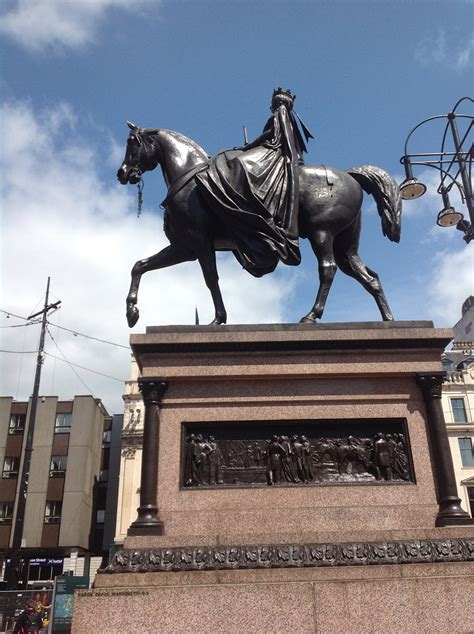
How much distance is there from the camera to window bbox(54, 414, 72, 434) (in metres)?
62.0

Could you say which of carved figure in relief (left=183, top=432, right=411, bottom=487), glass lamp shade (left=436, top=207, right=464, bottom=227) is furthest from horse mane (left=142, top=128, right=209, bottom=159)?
glass lamp shade (left=436, top=207, right=464, bottom=227)

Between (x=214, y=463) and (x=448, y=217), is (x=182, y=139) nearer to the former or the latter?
(x=214, y=463)

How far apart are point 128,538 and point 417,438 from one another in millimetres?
4122

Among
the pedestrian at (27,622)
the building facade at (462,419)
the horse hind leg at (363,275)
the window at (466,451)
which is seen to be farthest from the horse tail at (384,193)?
the window at (466,451)

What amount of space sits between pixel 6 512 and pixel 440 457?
58.4 metres

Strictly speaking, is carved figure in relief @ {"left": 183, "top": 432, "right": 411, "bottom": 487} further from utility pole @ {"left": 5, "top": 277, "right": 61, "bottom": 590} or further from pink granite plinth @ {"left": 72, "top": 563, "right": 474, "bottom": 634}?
utility pole @ {"left": 5, "top": 277, "right": 61, "bottom": 590}

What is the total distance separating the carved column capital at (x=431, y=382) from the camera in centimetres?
842

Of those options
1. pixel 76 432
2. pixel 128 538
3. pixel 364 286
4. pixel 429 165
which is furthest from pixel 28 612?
pixel 76 432

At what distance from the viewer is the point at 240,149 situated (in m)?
10.3

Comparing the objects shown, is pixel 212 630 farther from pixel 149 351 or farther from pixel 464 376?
pixel 464 376

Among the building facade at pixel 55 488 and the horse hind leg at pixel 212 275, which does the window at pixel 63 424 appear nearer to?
the building facade at pixel 55 488

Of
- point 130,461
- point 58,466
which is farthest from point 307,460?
point 58,466

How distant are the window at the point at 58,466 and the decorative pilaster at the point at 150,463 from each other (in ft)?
184

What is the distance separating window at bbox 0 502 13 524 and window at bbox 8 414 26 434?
7.41 meters
